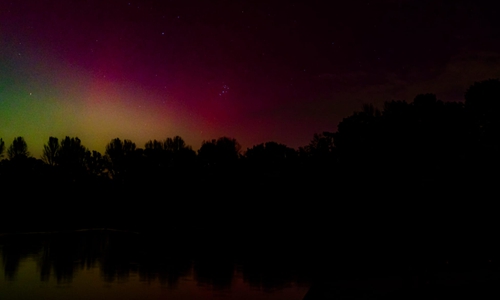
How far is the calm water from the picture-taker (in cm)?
1359

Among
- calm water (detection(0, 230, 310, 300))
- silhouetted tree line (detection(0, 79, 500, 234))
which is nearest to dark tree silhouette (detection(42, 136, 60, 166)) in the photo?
silhouetted tree line (detection(0, 79, 500, 234))

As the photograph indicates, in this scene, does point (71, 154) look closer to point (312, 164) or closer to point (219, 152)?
point (219, 152)

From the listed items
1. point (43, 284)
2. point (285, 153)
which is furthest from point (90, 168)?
point (43, 284)

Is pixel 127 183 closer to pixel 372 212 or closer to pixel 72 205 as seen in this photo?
pixel 72 205

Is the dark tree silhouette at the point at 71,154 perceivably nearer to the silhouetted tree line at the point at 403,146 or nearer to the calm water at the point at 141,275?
the silhouetted tree line at the point at 403,146

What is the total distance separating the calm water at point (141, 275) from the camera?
1359 cm

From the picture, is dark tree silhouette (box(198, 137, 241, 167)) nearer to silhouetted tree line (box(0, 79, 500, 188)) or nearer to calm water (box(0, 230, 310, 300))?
silhouetted tree line (box(0, 79, 500, 188))

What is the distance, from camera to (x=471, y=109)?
112 feet

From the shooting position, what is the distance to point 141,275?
1706 centimetres

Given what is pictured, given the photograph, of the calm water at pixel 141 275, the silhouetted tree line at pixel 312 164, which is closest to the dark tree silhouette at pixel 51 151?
the silhouetted tree line at pixel 312 164

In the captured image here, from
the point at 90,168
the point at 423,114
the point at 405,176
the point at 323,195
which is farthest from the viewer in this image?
the point at 90,168

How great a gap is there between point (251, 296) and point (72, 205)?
5183 cm

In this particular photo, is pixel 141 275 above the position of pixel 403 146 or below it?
below

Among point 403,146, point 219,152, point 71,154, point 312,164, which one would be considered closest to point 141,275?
point 403,146
